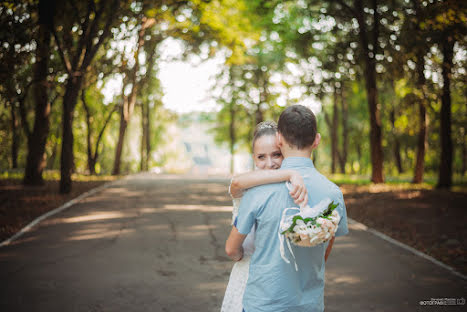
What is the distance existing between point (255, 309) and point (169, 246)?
6.07 m

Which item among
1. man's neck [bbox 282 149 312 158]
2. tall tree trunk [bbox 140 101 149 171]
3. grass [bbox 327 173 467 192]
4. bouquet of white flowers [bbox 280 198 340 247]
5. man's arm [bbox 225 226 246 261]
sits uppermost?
tall tree trunk [bbox 140 101 149 171]

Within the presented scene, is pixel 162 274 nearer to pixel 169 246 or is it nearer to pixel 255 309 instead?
pixel 169 246

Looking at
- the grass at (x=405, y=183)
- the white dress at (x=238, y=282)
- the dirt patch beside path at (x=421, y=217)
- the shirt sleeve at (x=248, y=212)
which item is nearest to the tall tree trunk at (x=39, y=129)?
the dirt patch beside path at (x=421, y=217)

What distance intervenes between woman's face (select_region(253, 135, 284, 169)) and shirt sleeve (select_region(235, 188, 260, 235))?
1.29 ft

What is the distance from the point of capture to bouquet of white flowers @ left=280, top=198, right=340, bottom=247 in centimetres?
242

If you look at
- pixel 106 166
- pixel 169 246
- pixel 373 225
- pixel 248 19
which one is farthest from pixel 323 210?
pixel 106 166

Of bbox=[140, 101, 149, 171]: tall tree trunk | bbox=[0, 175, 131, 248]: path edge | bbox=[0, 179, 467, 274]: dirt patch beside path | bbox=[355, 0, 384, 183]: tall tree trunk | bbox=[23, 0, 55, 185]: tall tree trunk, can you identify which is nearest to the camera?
bbox=[0, 175, 131, 248]: path edge

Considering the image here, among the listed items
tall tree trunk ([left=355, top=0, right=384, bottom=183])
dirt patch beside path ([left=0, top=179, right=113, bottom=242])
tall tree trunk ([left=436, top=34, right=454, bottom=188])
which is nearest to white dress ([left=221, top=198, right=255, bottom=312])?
dirt patch beside path ([left=0, top=179, right=113, bottom=242])

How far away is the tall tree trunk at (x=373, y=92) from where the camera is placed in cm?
2020

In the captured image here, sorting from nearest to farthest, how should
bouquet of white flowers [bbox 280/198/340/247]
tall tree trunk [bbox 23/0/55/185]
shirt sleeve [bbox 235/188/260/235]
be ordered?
bouquet of white flowers [bbox 280/198/340/247]
shirt sleeve [bbox 235/188/260/235]
tall tree trunk [bbox 23/0/55/185]

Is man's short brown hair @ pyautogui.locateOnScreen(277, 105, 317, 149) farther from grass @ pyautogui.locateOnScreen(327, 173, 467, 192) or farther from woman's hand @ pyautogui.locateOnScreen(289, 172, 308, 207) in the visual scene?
grass @ pyautogui.locateOnScreen(327, 173, 467, 192)

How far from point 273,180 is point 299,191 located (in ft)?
0.56

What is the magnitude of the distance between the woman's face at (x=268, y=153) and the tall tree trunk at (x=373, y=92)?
1825cm

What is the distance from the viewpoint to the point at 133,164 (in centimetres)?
5219
